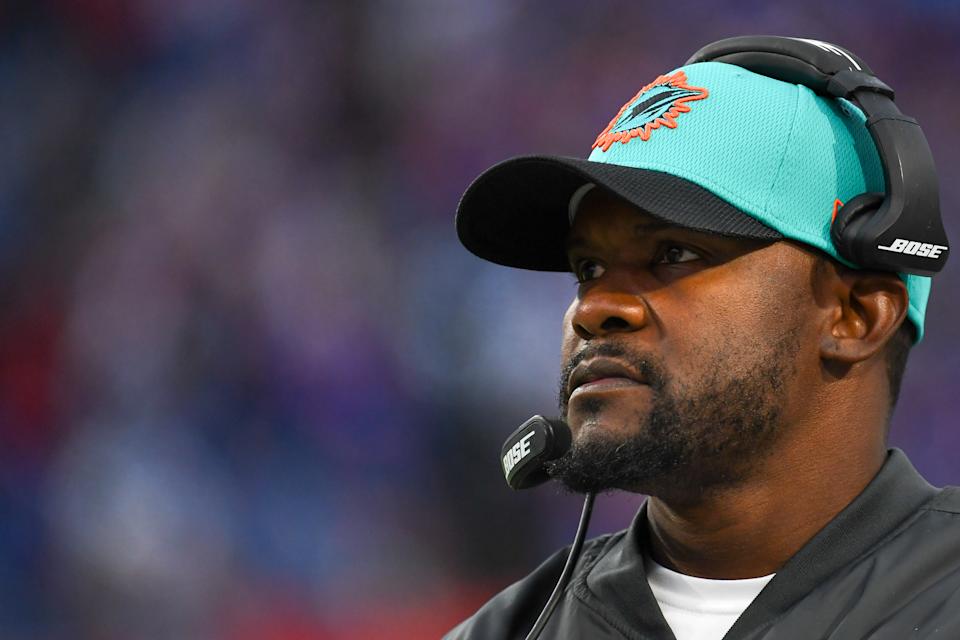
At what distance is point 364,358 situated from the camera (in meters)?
2.68

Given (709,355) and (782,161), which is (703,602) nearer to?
(709,355)

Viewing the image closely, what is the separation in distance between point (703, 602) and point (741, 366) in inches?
8.9

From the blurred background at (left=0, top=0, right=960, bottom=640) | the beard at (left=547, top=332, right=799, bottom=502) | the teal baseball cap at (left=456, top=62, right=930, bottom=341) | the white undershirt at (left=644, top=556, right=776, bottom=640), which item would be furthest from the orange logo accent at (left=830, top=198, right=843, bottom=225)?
the blurred background at (left=0, top=0, right=960, bottom=640)

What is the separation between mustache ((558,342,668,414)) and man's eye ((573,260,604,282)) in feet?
0.32

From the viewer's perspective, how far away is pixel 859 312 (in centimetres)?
119

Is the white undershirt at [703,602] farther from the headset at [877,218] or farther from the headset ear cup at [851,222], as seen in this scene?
the headset ear cup at [851,222]

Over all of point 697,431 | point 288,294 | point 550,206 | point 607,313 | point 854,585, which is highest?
point 288,294

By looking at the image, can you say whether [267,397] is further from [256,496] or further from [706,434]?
[706,434]

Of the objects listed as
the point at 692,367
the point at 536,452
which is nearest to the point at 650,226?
the point at 692,367

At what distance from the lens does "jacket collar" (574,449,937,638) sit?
1.11 metres

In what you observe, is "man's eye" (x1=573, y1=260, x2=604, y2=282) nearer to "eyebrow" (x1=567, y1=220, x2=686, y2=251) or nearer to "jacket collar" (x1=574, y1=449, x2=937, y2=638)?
"eyebrow" (x1=567, y1=220, x2=686, y2=251)

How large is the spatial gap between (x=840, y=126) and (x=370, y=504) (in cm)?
159

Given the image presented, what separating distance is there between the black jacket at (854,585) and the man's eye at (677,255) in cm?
26

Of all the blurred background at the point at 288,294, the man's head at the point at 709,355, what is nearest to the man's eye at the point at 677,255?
the man's head at the point at 709,355
